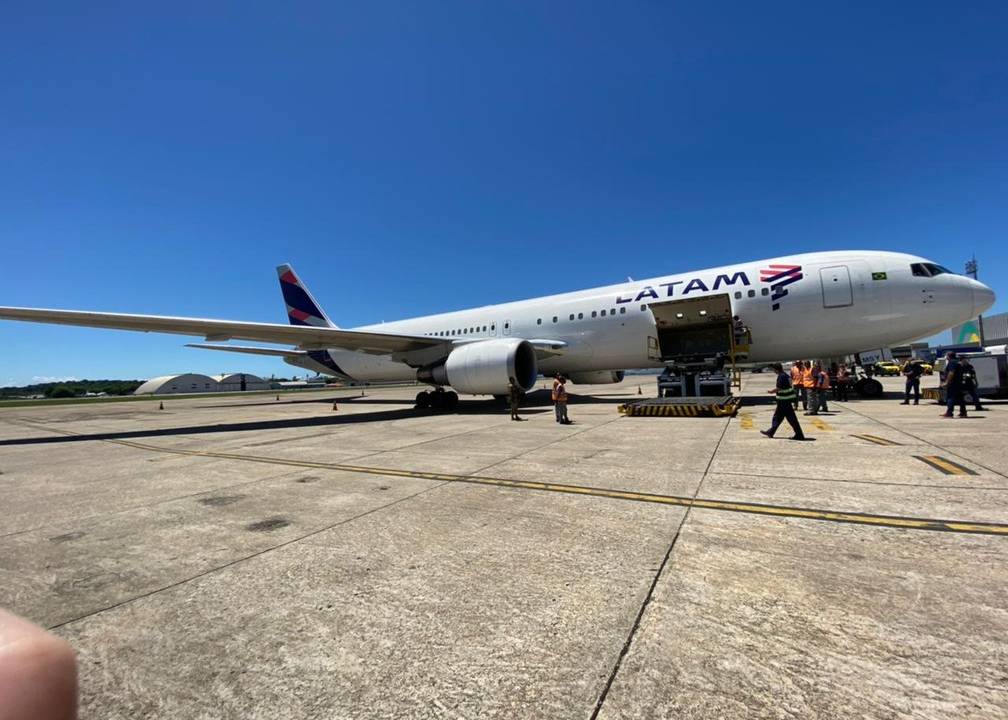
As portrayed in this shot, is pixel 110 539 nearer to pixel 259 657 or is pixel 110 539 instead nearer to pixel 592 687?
pixel 259 657

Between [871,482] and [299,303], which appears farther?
[299,303]

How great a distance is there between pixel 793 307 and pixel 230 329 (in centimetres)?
1543

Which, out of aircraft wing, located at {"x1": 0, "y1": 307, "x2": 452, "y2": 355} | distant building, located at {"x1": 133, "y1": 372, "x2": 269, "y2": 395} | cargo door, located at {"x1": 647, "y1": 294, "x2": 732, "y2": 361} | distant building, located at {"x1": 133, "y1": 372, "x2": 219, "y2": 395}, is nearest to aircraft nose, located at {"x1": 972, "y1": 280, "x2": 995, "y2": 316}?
cargo door, located at {"x1": 647, "y1": 294, "x2": 732, "y2": 361}

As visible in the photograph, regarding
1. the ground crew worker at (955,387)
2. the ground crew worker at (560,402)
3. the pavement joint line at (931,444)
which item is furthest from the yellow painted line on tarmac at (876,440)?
the ground crew worker at (560,402)

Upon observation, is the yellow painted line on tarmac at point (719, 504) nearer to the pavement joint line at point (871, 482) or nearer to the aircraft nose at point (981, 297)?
the pavement joint line at point (871, 482)

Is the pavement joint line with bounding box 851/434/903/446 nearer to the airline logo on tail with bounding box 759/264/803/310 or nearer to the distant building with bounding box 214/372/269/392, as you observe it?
the airline logo on tail with bounding box 759/264/803/310

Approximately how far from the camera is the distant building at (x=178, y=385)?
81.8 m

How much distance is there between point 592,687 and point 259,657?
5.19 ft

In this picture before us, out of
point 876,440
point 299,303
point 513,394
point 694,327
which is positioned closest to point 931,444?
point 876,440

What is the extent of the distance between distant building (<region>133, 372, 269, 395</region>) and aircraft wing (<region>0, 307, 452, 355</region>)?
74287 mm

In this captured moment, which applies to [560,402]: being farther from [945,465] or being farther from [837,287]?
[837,287]

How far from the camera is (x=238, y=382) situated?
312 feet

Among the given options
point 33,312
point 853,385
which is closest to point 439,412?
point 33,312

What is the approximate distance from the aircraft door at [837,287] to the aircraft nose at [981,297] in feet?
10.6
